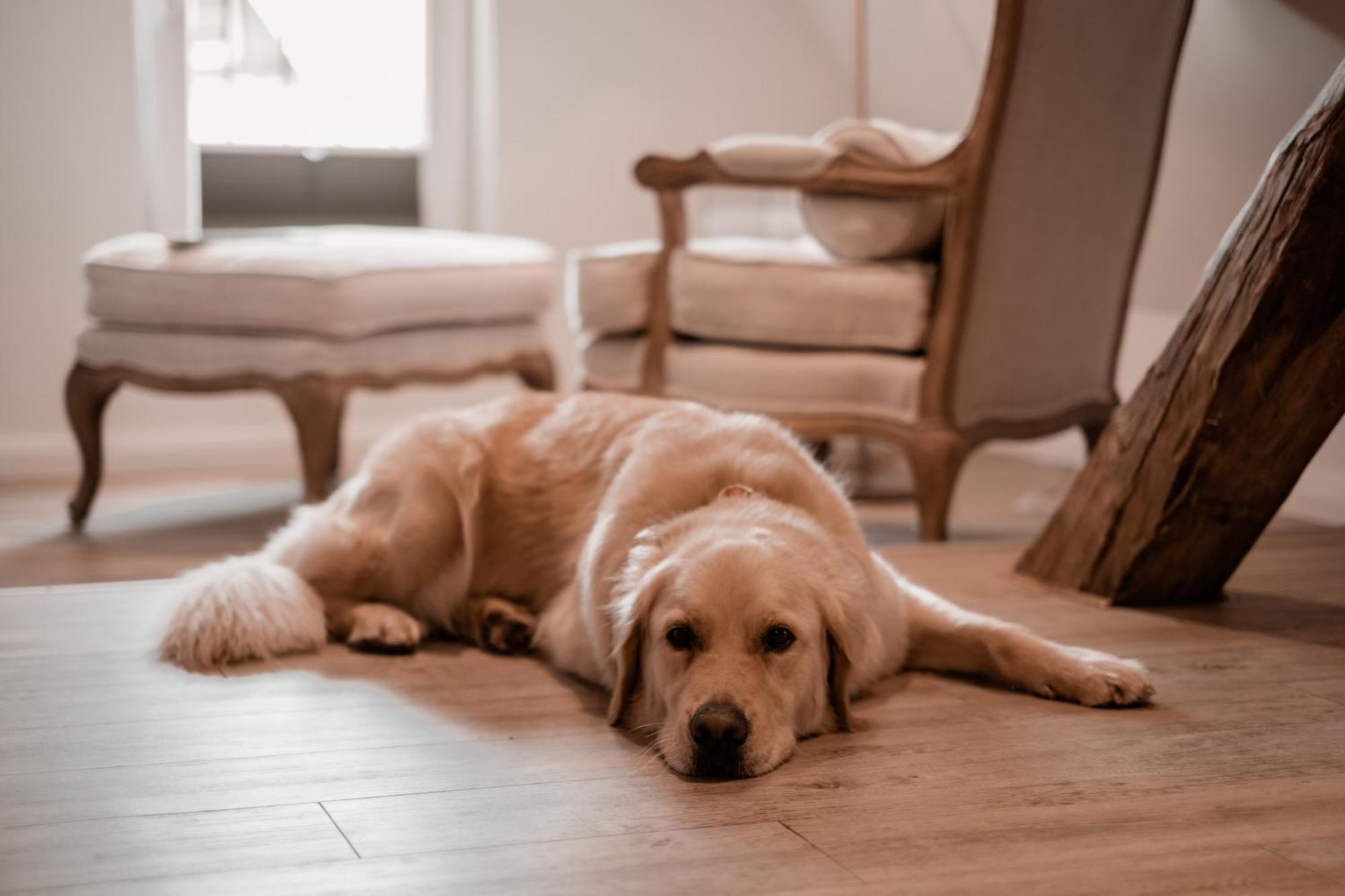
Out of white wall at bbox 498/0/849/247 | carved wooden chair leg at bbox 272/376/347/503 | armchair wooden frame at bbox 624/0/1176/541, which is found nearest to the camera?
armchair wooden frame at bbox 624/0/1176/541

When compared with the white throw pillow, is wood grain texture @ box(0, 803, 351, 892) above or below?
below

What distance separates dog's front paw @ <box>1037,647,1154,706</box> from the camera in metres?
2.24

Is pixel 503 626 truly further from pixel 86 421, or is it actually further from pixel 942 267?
pixel 86 421

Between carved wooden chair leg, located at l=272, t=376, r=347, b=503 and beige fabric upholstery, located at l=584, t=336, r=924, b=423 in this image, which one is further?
carved wooden chair leg, located at l=272, t=376, r=347, b=503

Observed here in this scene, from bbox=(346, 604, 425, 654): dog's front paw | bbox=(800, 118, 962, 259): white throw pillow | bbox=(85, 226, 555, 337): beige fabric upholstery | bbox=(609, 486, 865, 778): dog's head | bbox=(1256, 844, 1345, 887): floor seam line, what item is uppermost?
bbox=(800, 118, 962, 259): white throw pillow

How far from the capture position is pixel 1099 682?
2248mm

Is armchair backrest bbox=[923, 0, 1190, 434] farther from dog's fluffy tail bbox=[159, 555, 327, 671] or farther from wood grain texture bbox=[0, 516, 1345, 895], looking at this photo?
dog's fluffy tail bbox=[159, 555, 327, 671]

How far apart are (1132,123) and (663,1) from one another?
2.51 meters

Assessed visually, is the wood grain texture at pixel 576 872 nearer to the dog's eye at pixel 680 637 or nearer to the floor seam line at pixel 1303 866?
the dog's eye at pixel 680 637

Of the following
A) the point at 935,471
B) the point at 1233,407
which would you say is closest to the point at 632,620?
the point at 1233,407

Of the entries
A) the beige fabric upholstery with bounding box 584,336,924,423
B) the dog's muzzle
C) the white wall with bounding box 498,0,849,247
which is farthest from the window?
the dog's muzzle

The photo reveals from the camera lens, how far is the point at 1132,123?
146 inches

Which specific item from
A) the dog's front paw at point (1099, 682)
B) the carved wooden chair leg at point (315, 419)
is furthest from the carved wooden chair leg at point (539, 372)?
the dog's front paw at point (1099, 682)

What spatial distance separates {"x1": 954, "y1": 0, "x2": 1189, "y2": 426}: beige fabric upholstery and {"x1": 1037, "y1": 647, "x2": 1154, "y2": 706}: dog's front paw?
139 cm
